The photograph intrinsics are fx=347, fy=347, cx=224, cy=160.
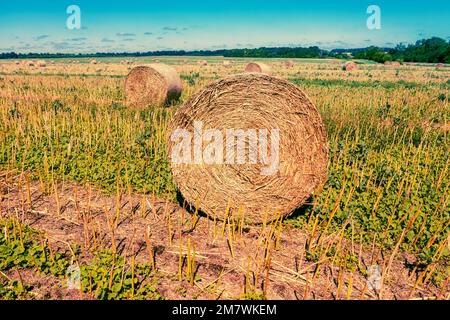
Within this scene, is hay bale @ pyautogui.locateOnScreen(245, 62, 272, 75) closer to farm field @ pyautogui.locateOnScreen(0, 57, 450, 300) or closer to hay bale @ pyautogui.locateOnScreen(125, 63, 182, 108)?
hay bale @ pyautogui.locateOnScreen(125, 63, 182, 108)

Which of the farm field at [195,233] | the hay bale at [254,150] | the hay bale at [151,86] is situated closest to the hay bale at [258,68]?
the hay bale at [151,86]

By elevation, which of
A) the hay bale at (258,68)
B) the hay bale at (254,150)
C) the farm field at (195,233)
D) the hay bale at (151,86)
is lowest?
the farm field at (195,233)

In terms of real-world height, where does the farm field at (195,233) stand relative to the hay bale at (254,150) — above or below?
below

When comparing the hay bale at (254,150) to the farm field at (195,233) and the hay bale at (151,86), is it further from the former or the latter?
the hay bale at (151,86)

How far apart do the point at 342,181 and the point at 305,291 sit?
10.3ft

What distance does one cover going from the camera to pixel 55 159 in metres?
7.14

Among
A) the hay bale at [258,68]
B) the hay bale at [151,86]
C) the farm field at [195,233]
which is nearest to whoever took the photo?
the farm field at [195,233]

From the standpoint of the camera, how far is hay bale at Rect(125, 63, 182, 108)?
45.5 feet

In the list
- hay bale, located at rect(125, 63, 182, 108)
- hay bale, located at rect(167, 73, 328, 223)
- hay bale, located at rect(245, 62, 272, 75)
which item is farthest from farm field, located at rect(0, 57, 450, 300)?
hay bale, located at rect(245, 62, 272, 75)

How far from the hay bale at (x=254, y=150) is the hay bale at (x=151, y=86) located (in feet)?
29.1

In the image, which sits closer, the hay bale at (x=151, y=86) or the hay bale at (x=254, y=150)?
the hay bale at (x=254, y=150)

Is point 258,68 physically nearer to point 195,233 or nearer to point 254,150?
point 254,150

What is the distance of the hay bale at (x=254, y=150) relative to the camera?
17.3 ft

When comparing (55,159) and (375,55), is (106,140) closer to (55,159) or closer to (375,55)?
(55,159)
